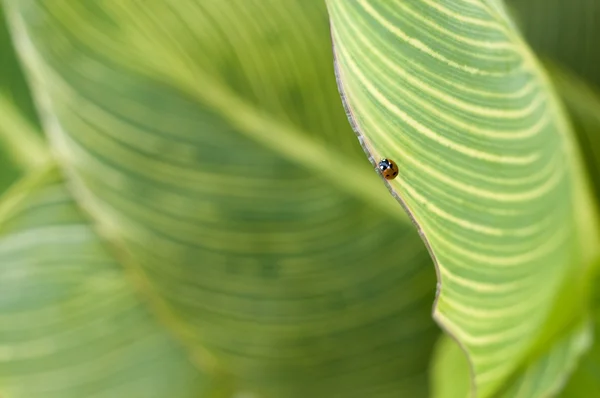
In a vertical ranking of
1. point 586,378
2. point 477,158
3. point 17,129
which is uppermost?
point 17,129

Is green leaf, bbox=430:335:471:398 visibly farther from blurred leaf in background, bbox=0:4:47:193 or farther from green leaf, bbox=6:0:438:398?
blurred leaf in background, bbox=0:4:47:193

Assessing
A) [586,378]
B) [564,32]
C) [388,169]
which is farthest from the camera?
[564,32]

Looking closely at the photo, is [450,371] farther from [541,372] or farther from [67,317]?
[67,317]

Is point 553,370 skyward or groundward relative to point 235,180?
groundward

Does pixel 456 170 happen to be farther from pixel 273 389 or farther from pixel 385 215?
pixel 273 389

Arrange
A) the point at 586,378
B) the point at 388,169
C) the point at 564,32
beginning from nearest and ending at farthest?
the point at 388,169
the point at 586,378
the point at 564,32

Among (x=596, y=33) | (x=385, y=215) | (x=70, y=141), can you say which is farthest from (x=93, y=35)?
(x=596, y=33)

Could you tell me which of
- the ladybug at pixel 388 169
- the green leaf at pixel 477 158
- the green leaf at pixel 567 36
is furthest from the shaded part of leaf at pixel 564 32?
the ladybug at pixel 388 169

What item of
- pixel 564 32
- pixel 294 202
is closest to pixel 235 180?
pixel 294 202
